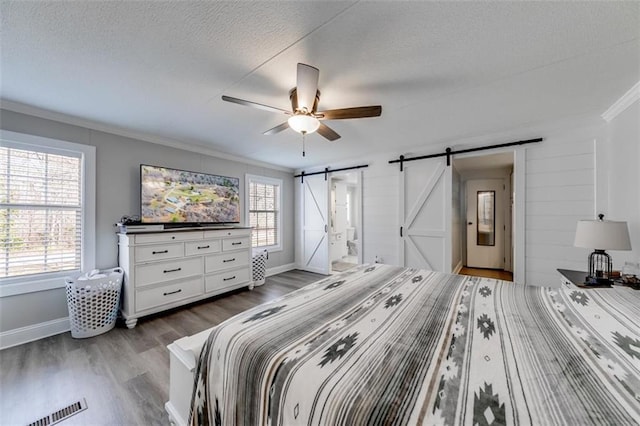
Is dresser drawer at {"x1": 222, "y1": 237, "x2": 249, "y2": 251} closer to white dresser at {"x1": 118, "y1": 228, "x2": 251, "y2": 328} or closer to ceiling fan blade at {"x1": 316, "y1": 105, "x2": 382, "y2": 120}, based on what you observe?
white dresser at {"x1": 118, "y1": 228, "x2": 251, "y2": 328}

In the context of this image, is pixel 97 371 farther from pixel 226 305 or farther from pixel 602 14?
pixel 602 14

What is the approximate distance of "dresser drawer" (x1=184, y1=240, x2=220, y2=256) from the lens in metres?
3.32

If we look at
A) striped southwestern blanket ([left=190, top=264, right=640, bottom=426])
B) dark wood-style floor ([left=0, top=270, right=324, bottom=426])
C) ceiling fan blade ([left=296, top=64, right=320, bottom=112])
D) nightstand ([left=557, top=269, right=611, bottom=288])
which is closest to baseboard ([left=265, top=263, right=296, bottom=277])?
dark wood-style floor ([left=0, top=270, right=324, bottom=426])

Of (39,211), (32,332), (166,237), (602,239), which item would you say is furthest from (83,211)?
(602,239)

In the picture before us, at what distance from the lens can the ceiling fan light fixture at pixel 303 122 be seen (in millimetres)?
1952

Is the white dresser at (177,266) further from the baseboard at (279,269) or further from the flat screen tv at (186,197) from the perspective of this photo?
the baseboard at (279,269)

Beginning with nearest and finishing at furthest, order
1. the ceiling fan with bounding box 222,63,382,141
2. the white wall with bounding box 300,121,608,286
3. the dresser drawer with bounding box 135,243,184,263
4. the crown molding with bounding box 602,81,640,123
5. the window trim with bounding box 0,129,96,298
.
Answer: the ceiling fan with bounding box 222,63,382,141, the crown molding with bounding box 602,81,640,123, the window trim with bounding box 0,129,96,298, the white wall with bounding box 300,121,608,286, the dresser drawer with bounding box 135,243,184,263

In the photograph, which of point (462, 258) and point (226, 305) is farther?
point (462, 258)

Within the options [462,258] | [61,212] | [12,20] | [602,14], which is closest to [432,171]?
[602,14]

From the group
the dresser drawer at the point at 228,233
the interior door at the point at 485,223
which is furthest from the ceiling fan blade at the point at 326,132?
the interior door at the point at 485,223

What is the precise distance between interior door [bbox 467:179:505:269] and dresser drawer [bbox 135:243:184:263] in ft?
19.4

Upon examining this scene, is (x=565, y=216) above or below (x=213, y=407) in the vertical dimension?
above

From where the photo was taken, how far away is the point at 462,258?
18.2 ft

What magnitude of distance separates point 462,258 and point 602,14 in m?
5.09
